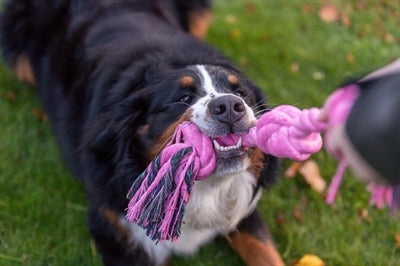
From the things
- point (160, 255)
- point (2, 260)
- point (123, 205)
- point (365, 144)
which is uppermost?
point (365, 144)

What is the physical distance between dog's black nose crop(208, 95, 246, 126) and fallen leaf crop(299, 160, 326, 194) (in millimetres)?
1504

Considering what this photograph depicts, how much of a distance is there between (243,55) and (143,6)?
132 centimetres

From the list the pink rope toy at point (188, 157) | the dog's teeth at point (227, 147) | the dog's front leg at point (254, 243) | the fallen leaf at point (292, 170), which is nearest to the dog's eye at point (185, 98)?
the pink rope toy at point (188, 157)

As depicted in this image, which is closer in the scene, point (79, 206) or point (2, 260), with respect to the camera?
point (2, 260)

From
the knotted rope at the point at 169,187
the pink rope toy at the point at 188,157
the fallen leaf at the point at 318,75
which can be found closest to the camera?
the pink rope toy at the point at 188,157

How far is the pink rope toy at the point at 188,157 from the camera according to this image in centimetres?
161

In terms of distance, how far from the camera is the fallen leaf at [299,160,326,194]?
3.35 m

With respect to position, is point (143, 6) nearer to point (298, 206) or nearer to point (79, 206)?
point (79, 206)

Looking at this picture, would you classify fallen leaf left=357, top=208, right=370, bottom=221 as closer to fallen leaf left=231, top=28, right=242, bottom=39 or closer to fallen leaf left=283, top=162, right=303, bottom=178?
fallen leaf left=283, top=162, right=303, bottom=178

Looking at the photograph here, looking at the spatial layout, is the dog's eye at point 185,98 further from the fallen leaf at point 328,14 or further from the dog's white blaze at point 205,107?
the fallen leaf at point 328,14

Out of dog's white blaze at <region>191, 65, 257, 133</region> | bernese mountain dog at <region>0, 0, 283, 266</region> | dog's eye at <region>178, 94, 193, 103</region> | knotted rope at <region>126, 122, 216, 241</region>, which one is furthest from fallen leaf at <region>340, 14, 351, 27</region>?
knotted rope at <region>126, 122, 216, 241</region>

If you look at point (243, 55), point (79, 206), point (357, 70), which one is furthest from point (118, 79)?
point (357, 70)

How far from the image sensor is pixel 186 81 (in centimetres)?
237

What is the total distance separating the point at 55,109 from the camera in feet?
11.7
